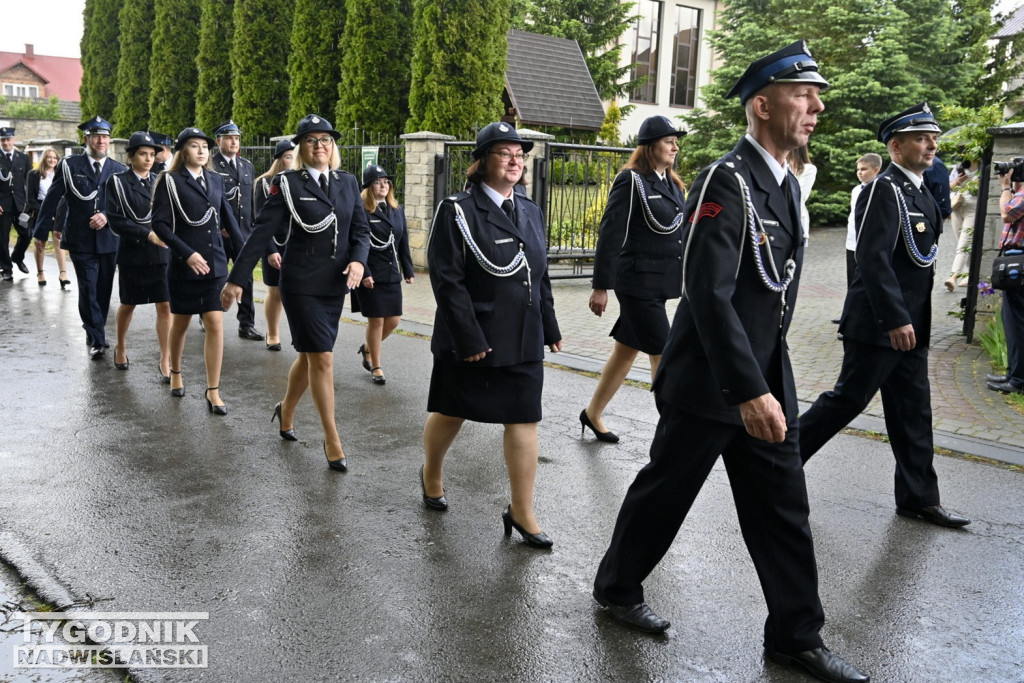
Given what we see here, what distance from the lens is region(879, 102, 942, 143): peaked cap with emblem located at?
15.6 feet

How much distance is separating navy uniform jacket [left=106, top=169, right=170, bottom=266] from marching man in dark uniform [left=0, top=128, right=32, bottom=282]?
7916mm

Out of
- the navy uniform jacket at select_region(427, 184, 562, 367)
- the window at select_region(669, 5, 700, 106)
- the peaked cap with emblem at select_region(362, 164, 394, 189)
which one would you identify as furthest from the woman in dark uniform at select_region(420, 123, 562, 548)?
the window at select_region(669, 5, 700, 106)

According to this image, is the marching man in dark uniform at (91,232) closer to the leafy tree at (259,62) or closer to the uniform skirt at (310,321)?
the uniform skirt at (310,321)

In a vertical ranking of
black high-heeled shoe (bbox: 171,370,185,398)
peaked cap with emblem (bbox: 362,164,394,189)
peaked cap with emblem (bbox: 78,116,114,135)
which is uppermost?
peaked cap with emblem (bbox: 78,116,114,135)

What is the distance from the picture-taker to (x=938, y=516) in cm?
486

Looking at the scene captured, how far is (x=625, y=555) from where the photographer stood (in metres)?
3.62

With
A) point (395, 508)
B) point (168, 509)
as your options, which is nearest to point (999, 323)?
point (395, 508)

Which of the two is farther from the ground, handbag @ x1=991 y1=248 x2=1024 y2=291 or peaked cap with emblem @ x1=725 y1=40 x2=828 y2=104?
peaked cap with emblem @ x1=725 y1=40 x2=828 y2=104

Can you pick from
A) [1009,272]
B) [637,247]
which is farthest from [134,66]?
[1009,272]

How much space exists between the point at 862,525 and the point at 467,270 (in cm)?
238

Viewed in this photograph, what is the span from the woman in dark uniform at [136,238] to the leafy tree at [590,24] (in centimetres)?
2539

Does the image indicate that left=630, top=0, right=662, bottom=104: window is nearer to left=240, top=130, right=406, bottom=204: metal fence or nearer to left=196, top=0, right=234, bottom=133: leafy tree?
left=196, top=0, right=234, bottom=133: leafy tree

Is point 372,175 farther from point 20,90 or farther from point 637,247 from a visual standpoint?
point 20,90

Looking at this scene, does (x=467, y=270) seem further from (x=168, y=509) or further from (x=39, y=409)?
(x=39, y=409)
